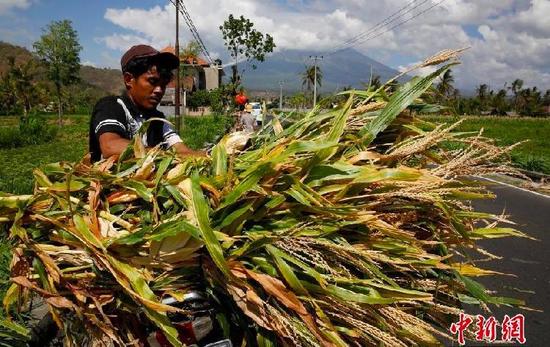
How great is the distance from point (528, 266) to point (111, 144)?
566cm

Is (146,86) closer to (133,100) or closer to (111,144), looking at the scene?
(133,100)

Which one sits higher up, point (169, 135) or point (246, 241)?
point (169, 135)

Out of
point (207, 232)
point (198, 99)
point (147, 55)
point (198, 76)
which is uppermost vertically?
point (198, 76)

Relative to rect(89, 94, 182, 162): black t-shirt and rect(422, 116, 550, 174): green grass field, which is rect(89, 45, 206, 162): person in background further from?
rect(422, 116, 550, 174): green grass field

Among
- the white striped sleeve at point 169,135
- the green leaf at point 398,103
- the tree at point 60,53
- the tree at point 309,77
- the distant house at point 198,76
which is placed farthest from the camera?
the tree at point 309,77

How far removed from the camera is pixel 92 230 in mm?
1673

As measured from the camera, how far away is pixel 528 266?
619 centimetres

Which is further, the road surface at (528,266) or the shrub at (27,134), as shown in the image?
the shrub at (27,134)

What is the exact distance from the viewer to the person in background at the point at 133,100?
2.43 metres

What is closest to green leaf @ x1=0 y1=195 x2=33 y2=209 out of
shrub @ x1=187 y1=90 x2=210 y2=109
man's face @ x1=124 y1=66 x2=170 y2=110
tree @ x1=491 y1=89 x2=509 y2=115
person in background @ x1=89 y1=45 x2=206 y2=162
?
person in background @ x1=89 y1=45 x2=206 y2=162

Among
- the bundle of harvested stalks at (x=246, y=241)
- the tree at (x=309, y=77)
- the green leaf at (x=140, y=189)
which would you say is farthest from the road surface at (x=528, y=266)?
the tree at (x=309, y=77)

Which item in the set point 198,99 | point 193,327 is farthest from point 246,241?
point 198,99

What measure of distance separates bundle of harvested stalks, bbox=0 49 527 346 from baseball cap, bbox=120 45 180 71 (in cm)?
78

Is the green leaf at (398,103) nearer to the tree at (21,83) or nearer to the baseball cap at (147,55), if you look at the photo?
the baseball cap at (147,55)
